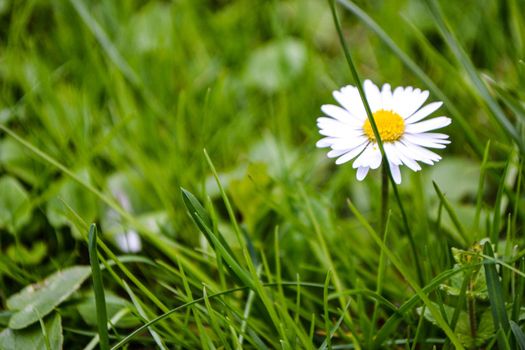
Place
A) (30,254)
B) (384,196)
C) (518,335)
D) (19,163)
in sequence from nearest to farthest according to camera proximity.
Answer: (518,335) < (384,196) < (30,254) < (19,163)

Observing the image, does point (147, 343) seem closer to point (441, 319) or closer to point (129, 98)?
point (441, 319)

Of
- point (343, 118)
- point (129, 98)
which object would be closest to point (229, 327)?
point (343, 118)

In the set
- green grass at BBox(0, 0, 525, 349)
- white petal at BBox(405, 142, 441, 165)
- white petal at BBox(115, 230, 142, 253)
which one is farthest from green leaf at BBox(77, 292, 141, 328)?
white petal at BBox(405, 142, 441, 165)

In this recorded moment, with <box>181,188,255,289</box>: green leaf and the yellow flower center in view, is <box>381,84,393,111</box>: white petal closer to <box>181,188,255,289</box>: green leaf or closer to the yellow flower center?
the yellow flower center

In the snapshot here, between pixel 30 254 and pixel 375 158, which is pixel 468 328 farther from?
pixel 30 254

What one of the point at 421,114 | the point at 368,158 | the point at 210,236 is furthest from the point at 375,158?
the point at 210,236

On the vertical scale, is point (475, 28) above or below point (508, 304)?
above
